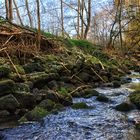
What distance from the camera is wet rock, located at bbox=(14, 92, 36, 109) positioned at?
8586mm

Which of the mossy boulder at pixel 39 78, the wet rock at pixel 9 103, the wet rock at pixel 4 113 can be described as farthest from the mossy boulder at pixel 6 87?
the mossy boulder at pixel 39 78

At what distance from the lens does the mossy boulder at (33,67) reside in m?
11.3

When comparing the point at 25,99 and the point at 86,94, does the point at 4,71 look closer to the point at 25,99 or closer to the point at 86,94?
the point at 25,99

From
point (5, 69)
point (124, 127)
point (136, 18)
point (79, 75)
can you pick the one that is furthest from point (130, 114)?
point (136, 18)

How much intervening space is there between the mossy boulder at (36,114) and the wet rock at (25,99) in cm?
66

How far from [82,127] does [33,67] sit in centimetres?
484

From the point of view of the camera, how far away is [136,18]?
70.3ft

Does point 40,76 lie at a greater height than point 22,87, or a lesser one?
greater

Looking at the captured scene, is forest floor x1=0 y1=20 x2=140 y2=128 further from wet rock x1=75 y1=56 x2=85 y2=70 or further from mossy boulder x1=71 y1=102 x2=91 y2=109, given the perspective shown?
mossy boulder x1=71 y1=102 x2=91 y2=109

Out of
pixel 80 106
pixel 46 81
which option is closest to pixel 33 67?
pixel 46 81

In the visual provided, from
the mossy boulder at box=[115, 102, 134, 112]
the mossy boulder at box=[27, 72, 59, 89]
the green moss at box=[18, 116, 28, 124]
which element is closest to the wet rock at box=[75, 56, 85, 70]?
the mossy boulder at box=[27, 72, 59, 89]

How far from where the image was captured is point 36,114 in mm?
7840

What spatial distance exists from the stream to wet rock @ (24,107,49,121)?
0.46 ft

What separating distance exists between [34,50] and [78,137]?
737cm
